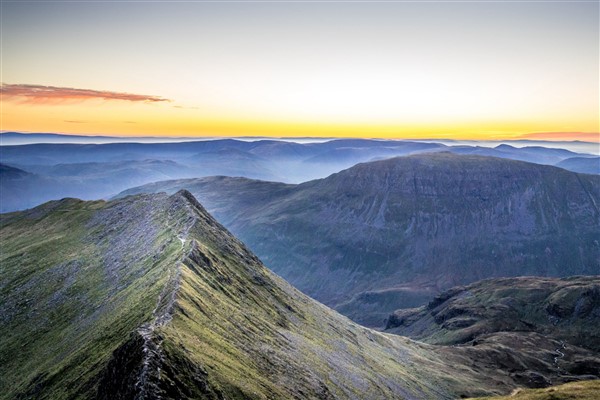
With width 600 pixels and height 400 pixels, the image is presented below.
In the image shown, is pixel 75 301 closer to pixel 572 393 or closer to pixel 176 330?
pixel 176 330

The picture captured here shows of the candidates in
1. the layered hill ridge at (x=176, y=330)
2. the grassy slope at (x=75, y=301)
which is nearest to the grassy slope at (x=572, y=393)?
the layered hill ridge at (x=176, y=330)

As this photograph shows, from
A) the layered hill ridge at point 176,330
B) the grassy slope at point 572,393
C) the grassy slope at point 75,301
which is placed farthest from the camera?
the grassy slope at point 572,393

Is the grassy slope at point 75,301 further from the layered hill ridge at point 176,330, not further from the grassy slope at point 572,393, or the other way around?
the grassy slope at point 572,393

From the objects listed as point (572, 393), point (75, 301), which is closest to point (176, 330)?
point (75, 301)

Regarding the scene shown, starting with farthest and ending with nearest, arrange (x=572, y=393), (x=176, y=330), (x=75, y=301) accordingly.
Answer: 1. (x=75, y=301)
2. (x=572, y=393)
3. (x=176, y=330)

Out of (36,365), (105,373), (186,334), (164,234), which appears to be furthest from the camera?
(164,234)

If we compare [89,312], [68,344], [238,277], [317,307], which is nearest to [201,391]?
[68,344]

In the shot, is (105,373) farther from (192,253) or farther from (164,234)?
(164,234)

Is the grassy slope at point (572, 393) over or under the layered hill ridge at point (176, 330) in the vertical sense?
under

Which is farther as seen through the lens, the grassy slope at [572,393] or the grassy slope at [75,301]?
the grassy slope at [572,393]
